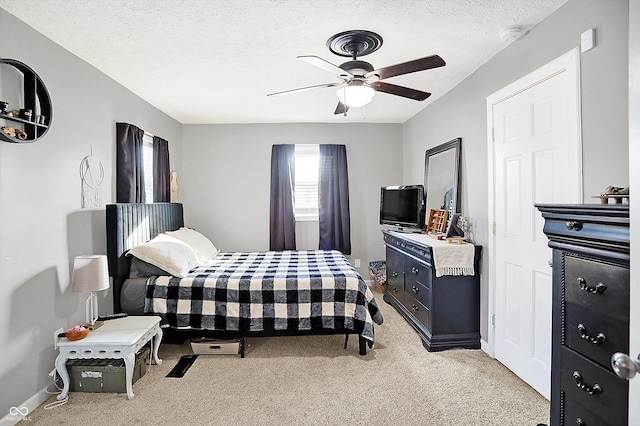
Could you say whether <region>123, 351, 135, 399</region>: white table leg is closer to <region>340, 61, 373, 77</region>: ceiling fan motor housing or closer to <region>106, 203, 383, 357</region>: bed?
<region>106, 203, 383, 357</region>: bed

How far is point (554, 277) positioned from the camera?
1590mm

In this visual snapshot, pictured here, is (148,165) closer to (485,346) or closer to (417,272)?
(417,272)

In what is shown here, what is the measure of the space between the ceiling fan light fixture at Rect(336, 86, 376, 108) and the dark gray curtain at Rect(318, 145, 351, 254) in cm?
286

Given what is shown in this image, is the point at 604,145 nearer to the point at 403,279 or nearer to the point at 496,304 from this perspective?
the point at 496,304

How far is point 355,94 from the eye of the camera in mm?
2672

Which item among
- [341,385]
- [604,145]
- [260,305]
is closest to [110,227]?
[260,305]

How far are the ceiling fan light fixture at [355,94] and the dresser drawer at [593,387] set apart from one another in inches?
74.6

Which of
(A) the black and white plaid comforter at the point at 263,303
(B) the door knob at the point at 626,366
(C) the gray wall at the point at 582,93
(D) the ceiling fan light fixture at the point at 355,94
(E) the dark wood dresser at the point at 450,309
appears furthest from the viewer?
(E) the dark wood dresser at the point at 450,309

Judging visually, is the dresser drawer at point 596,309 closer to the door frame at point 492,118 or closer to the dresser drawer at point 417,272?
the door frame at point 492,118

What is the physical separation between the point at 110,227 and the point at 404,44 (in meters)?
2.84

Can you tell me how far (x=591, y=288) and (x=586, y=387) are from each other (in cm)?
38

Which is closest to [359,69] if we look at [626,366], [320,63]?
[320,63]

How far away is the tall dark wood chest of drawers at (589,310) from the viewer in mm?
1247

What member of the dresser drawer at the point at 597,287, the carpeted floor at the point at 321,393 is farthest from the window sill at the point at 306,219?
the dresser drawer at the point at 597,287
